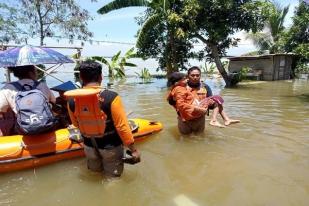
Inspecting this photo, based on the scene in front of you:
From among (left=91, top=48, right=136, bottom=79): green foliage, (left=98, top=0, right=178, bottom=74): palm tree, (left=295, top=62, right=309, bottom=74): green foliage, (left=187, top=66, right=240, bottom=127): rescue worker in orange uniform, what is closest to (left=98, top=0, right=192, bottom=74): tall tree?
(left=98, top=0, right=178, bottom=74): palm tree

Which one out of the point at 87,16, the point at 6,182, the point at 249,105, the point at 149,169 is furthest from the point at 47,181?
the point at 87,16

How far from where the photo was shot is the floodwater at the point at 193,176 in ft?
13.8

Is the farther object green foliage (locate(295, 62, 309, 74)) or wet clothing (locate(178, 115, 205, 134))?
green foliage (locate(295, 62, 309, 74))

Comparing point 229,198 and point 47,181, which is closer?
point 229,198

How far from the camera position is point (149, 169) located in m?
5.22

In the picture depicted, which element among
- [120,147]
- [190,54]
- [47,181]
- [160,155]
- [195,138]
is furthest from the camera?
[190,54]

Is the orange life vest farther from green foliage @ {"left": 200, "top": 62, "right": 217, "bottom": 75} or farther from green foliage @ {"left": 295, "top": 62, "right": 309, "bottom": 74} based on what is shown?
green foliage @ {"left": 295, "top": 62, "right": 309, "bottom": 74}

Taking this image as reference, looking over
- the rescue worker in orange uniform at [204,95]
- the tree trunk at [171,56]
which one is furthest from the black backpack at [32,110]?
the tree trunk at [171,56]

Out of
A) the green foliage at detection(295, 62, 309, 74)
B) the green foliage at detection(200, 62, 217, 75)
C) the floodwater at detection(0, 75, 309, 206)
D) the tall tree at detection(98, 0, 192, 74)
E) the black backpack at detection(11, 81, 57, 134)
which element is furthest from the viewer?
the green foliage at detection(200, 62, 217, 75)

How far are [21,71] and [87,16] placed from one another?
1429cm

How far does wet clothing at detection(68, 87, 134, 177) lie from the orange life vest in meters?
0.06

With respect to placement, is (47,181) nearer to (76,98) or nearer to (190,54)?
(76,98)

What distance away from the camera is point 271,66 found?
23.3 meters

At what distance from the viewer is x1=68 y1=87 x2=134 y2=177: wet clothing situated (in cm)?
360
